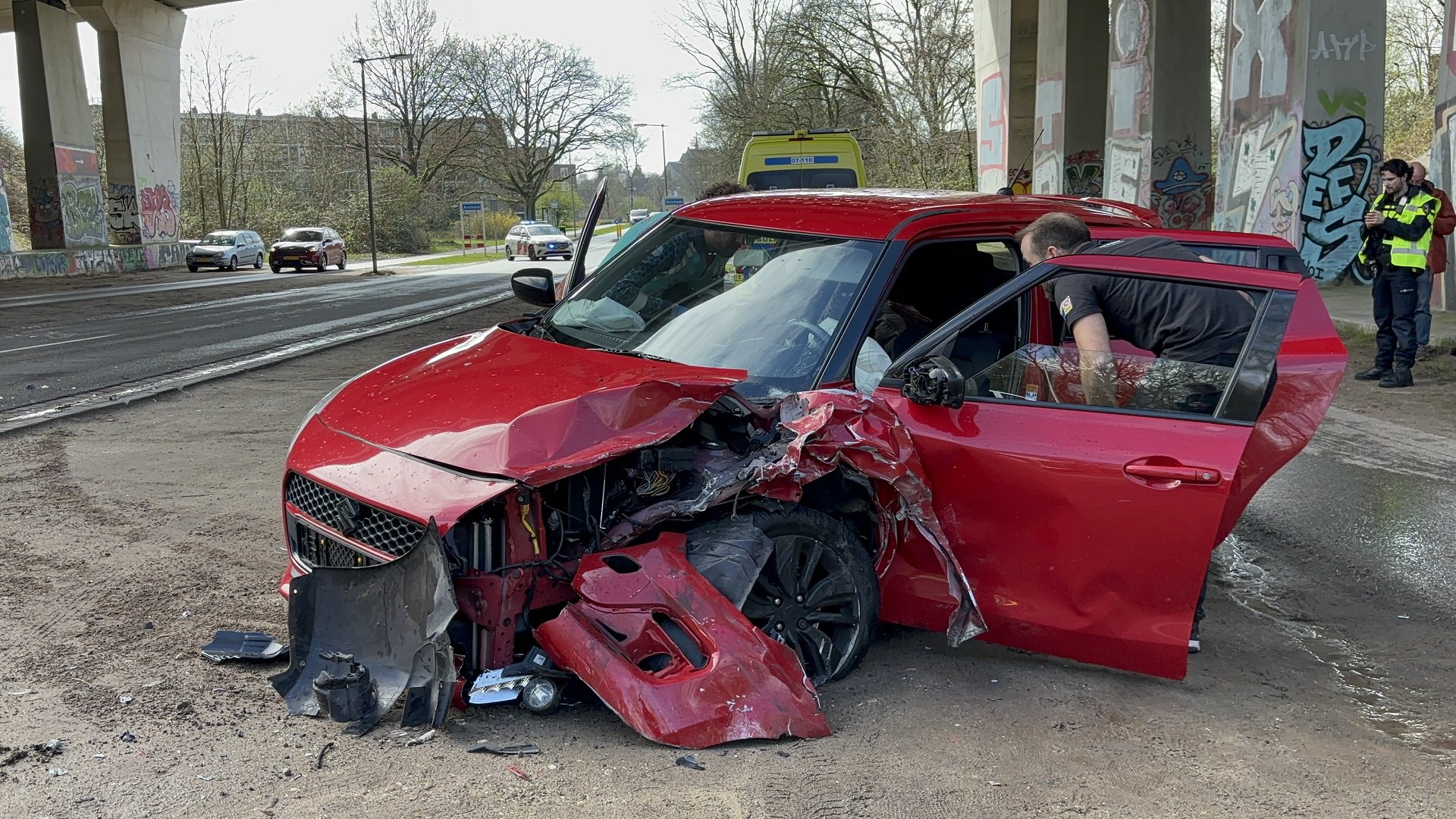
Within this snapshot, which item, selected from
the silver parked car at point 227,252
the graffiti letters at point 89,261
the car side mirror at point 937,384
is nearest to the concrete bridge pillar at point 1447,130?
the car side mirror at point 937,384

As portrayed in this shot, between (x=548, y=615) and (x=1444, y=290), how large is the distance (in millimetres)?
14453

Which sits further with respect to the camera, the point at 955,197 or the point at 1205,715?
the point at 955,197

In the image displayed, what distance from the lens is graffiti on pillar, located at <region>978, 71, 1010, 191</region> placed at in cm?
2872

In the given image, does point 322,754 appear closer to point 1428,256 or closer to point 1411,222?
point 1411,222

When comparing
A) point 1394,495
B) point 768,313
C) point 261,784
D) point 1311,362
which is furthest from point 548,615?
point 1394,495

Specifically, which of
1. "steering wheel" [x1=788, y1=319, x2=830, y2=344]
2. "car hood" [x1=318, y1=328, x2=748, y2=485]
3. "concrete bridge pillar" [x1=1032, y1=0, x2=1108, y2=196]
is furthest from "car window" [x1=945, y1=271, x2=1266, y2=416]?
"concrete bridge pillar" [x1=1032, y1=0, x2=1108, y2=196]

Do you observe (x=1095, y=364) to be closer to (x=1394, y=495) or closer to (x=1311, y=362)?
(x=1311, y=362)

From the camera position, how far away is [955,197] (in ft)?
17.1

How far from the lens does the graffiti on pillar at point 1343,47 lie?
629 inches

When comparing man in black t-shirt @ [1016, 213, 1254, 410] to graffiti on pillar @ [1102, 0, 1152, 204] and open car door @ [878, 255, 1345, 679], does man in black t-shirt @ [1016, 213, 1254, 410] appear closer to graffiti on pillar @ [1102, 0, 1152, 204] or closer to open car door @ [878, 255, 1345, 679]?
open car door @ [878, 255, 1345, 679]

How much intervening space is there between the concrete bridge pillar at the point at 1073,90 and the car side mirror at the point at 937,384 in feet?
75.3

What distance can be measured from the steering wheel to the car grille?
1.63 metres

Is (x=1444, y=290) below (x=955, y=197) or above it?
below

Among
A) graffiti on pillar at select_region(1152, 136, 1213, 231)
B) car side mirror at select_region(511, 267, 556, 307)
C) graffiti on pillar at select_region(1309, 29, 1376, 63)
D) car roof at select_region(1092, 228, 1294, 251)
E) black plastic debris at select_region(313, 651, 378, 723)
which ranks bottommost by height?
black plastic debris at select_region(313, 651, 378, 723)
